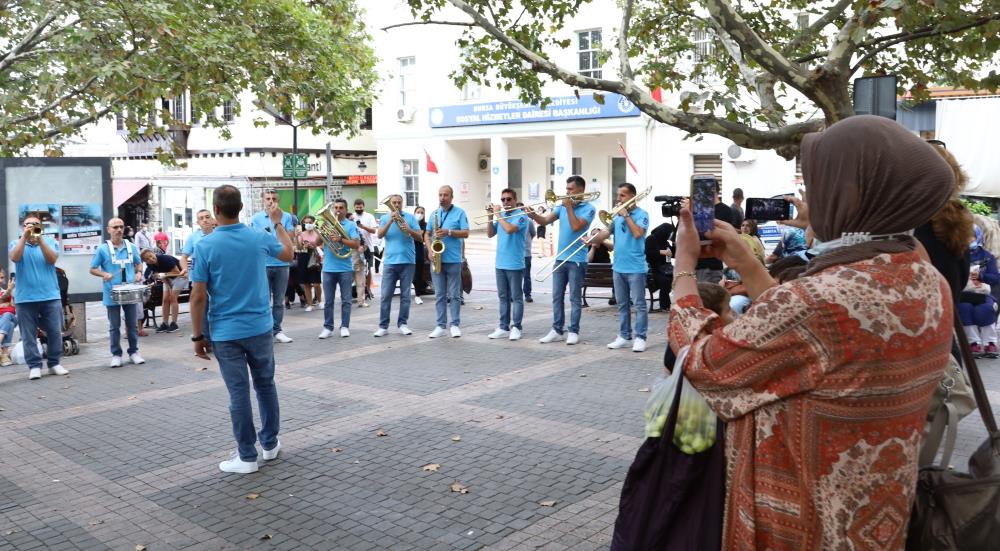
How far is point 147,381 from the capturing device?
386 inches

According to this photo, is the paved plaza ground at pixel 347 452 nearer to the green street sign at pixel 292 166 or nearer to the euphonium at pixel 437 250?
the euphonium at pixel 437 250

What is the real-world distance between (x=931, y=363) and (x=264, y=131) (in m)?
31.6

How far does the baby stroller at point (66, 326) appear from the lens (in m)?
11.7

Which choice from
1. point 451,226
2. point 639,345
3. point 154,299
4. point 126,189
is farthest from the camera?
point 126,189

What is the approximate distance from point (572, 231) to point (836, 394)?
29.8ft

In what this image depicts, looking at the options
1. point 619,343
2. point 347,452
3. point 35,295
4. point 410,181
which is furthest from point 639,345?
point 410,181

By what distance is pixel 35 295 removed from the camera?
33.2 ft

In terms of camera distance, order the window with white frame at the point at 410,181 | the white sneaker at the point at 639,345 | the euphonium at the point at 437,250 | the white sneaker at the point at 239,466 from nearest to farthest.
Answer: the white sneaker at the point at 239,466 → the white sneaker at the point at 639,345 → the euphonium at the point at 437,250 → the window with white frame at the point at 410,181

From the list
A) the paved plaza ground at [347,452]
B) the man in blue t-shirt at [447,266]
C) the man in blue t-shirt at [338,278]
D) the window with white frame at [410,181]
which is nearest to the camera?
the paved plaza ground at [347,452]

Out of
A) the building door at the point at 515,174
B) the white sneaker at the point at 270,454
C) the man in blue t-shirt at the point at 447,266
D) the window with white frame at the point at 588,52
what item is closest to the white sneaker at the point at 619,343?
the man in blue t-shirt at the point at 447,266

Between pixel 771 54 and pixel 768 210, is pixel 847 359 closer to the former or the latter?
pixel 768 210

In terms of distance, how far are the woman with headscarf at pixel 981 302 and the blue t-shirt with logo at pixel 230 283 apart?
6812 millimetres

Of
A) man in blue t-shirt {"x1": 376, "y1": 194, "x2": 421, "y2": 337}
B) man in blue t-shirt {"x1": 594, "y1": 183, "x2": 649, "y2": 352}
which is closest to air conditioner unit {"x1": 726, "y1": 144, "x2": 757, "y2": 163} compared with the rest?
man in blue t-shirt {"x1": 594, "y1": 183, "x2": 649, "y2": 352}

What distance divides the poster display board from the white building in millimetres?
11897
